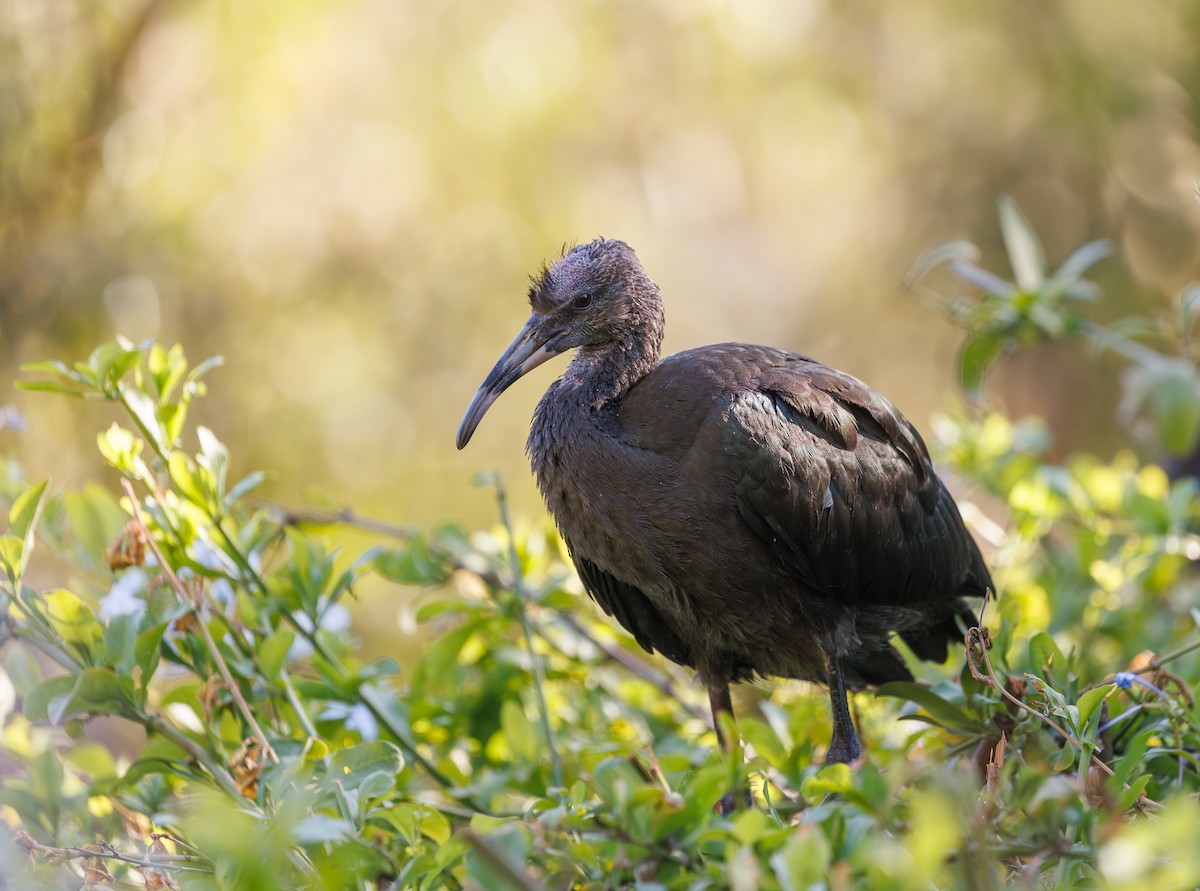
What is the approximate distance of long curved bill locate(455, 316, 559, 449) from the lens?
3.22m

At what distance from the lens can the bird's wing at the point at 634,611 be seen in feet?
10.4

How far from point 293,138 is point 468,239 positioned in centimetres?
121

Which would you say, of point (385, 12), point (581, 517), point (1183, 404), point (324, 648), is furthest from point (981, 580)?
point (385, 12)

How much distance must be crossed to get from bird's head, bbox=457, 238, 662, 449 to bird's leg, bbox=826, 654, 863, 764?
97 cm

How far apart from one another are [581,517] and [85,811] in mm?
1251

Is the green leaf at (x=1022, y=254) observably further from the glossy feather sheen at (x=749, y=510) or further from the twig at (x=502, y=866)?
the twig at (x=502, y=866)

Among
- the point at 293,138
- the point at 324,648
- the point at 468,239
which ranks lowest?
the point at 324,648

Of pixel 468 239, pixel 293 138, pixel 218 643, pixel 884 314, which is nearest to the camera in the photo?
pixel 218 643

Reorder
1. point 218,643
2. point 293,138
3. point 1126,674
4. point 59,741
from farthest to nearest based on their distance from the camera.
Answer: point 293,138 < point 59,741 < point 218,643 < point 1126,674

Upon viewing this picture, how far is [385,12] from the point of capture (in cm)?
774

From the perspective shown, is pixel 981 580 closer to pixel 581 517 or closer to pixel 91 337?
pixel 581 517

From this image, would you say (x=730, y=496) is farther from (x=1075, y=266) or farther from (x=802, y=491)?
(x=1075, y=266)

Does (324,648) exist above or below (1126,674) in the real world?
below

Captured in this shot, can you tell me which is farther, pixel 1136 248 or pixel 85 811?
pixel 1136 248
